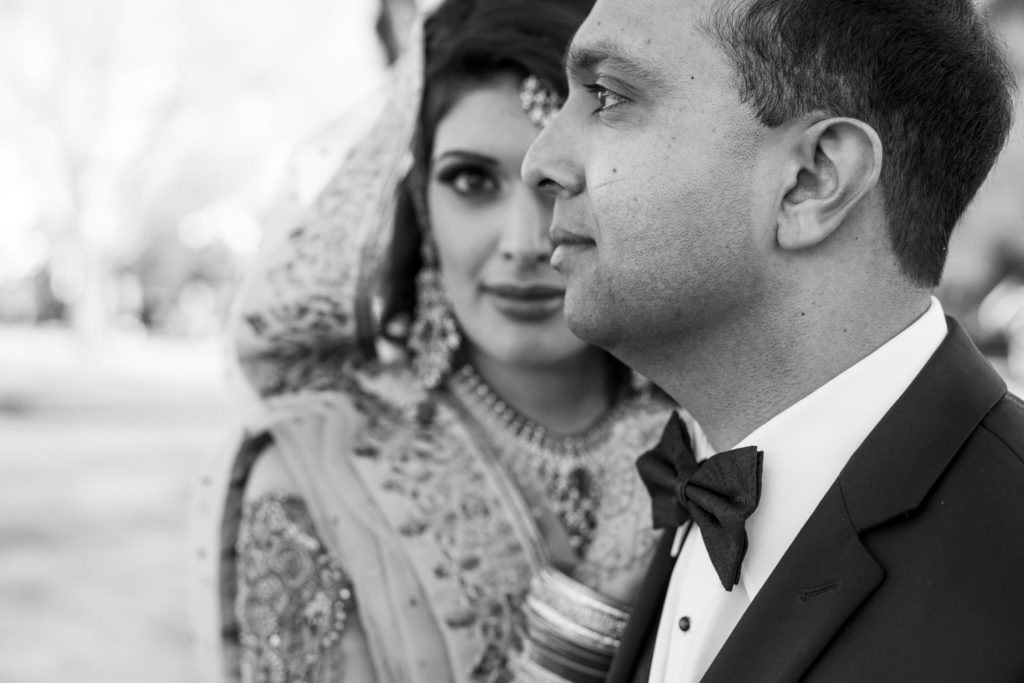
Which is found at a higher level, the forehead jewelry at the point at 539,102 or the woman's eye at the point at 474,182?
the forehead jewelry at the point at 539,102

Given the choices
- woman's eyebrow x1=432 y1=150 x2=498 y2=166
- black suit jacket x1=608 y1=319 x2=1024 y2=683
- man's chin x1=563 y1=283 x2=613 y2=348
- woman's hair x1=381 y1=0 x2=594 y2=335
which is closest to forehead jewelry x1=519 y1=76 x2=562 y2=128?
woman's hair x1=381 y1=0 x2=594 y2=335

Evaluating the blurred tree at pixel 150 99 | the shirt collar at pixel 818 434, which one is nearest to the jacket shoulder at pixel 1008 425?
the shirt collar at pixel 818 434

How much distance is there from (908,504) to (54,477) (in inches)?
383

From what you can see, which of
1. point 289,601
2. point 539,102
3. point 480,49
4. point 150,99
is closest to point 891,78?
point 539,102

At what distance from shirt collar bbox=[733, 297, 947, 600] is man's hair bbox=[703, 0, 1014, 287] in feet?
0.38

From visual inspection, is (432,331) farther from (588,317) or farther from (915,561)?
(915,561)

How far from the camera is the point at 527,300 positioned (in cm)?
241

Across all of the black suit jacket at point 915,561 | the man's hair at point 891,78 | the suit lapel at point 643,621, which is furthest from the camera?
the suit lapel at point 643,621

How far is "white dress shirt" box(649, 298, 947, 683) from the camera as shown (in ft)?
4.92

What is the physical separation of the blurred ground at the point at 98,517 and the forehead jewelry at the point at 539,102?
3.37ft

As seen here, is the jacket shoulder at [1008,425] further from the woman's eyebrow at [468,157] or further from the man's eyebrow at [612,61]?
the woman's eyebrow at [468,157]

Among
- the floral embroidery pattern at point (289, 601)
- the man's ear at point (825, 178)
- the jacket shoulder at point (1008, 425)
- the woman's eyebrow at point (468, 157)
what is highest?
the man's ear at point (825, 178)

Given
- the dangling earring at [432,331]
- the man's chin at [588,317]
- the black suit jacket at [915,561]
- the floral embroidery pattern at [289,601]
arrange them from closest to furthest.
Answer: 1. the black suit jacket at [915,561]
2. the man's chin at [588,317]
3. the floral embroidery pattern at [289,601]
4. the dangling earring at [432,331]

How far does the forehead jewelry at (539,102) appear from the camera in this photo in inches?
95.4
